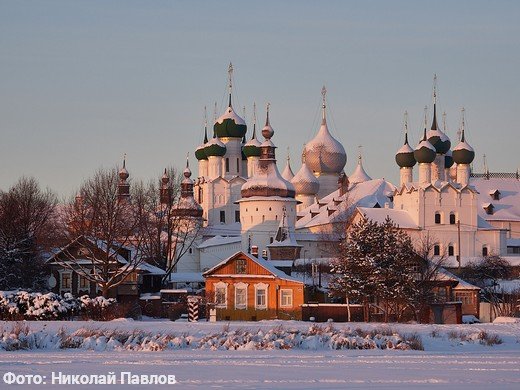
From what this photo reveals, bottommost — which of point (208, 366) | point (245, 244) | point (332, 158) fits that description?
point (208, 366)

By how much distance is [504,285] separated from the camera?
64.5 m

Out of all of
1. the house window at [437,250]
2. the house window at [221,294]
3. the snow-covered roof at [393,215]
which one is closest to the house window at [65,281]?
the house window at [221,294]

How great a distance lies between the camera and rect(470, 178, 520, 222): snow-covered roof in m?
90.6

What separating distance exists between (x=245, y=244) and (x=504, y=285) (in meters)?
24.3

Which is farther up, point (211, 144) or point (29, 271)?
point (211, 144)

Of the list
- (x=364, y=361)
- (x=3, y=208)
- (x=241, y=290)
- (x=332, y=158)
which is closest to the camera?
→ (x=364, y=361)

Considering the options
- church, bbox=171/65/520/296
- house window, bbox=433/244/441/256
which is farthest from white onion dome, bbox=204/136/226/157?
house window, bbox=433/244/441/256

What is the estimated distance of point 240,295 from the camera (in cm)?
Result: 5359

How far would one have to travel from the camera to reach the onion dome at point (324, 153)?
10175 centimetres

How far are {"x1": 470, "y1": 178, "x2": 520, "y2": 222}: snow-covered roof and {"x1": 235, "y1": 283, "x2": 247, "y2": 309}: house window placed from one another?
39332 mm

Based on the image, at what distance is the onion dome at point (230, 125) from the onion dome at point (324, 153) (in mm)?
5804

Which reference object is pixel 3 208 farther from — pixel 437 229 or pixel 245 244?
pixel 437 229

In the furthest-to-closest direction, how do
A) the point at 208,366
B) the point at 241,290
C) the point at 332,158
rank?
the point at 332,158
the point at 241,290
the point at 208,366

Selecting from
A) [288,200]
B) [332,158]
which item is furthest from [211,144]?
[288,200]
